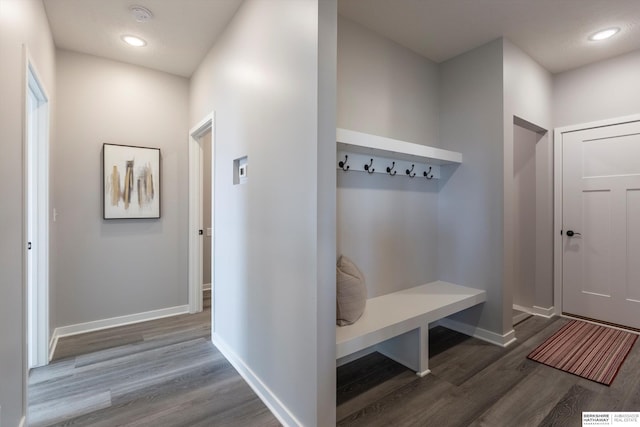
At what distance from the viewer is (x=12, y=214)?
60.9 inches

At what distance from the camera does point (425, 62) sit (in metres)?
3.05

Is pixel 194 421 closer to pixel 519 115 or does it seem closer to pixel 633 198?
pixel 519 115

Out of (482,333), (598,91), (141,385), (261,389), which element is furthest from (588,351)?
(141,385)

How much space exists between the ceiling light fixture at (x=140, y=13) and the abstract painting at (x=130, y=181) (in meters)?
1.29

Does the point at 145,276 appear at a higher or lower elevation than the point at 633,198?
lower

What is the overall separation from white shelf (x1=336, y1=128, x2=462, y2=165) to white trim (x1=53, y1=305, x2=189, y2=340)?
8.88 feet

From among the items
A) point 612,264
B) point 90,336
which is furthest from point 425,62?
point 90,336

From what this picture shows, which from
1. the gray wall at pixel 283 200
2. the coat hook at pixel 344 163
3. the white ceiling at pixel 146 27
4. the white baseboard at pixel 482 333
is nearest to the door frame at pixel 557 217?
the white baseboard at pixel 482 333

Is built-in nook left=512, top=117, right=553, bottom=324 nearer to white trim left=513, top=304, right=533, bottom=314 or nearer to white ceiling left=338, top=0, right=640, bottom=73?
white trim left=513, top=304, right=533, bottom=314

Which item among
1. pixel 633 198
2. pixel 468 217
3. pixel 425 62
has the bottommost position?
pixel 468 217

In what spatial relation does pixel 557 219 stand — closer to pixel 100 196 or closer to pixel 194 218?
pixel 194 218

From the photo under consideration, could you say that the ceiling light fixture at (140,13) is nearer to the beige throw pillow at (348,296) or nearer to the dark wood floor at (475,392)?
the beige throw pillow at (348,296)

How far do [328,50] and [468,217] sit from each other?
2.10 m

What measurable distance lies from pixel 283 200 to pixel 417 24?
75.2 inches
